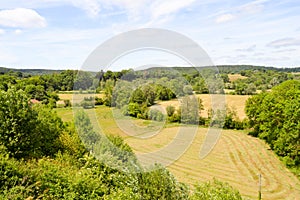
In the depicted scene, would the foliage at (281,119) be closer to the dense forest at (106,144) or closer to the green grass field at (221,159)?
the green grass field at (221,159)

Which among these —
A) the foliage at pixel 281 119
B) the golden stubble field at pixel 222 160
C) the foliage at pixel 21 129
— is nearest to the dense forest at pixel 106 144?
the foliage at pixel 21 129

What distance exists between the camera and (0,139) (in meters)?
16.0

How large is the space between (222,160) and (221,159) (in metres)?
0.33

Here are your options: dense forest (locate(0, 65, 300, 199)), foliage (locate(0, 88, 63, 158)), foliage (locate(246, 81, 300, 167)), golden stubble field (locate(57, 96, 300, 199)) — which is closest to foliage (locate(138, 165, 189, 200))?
dense forest (locate(0, 65, 300, 199))

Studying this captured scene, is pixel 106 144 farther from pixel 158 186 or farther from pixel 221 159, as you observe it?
pixel 221 159

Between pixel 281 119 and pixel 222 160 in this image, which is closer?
pixel 222 160

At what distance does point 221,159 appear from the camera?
31.4 m

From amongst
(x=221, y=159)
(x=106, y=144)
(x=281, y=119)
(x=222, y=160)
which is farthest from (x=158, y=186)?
(x=281, y=119)

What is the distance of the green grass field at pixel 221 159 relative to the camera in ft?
31.4

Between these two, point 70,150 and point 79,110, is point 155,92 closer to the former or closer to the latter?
point 79,110

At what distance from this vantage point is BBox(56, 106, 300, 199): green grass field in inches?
377

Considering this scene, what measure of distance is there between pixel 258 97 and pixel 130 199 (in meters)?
33.9

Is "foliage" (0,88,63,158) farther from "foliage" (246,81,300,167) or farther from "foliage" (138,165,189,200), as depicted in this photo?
"foliage" (246,81,300,167)

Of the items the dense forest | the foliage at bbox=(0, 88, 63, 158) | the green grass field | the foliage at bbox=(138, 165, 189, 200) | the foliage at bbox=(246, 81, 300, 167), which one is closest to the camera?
the green grass field
